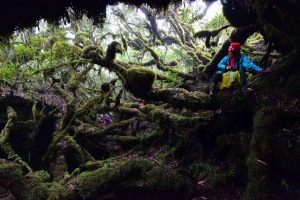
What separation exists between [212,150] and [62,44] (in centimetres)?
684

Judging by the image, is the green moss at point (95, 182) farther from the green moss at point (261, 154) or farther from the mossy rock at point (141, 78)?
the green moss at point (261, 154)

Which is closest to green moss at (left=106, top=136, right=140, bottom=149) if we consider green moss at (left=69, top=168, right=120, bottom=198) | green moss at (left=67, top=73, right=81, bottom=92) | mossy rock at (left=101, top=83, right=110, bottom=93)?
mossy rock at (left=101, top=83, right=110, bottom=93)

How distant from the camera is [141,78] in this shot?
6531mm

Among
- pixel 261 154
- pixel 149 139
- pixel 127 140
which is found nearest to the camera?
pixel 261 154

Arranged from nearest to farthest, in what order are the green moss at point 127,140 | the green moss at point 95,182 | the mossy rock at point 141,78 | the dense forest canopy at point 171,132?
the dense forest canopy at point 171,132 < the green moss at point 95,182 < the mossy rock at point 141,78 < the green moss at point 127,140

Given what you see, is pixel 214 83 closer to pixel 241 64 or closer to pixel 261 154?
pixel 241 64

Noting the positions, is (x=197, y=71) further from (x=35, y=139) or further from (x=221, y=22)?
(x=35, y=139)

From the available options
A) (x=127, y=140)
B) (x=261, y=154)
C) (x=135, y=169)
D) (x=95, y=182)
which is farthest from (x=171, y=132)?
(x=261, y=154)

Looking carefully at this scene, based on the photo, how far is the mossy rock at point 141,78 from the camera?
6.55 metres

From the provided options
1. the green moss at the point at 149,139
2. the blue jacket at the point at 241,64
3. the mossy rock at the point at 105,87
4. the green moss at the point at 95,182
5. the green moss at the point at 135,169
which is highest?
the mossy rock at the point at 105,87

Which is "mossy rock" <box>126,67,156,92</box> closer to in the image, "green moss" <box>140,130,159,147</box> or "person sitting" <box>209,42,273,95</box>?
"person sitting" <box>209,42,273,95</box>

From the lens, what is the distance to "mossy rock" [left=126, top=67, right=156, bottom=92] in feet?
21.5

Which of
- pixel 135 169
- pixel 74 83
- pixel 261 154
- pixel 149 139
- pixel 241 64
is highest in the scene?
pixel 74 83

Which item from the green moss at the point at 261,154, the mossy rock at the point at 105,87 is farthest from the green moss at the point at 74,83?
the green moss at the point at 261,154
